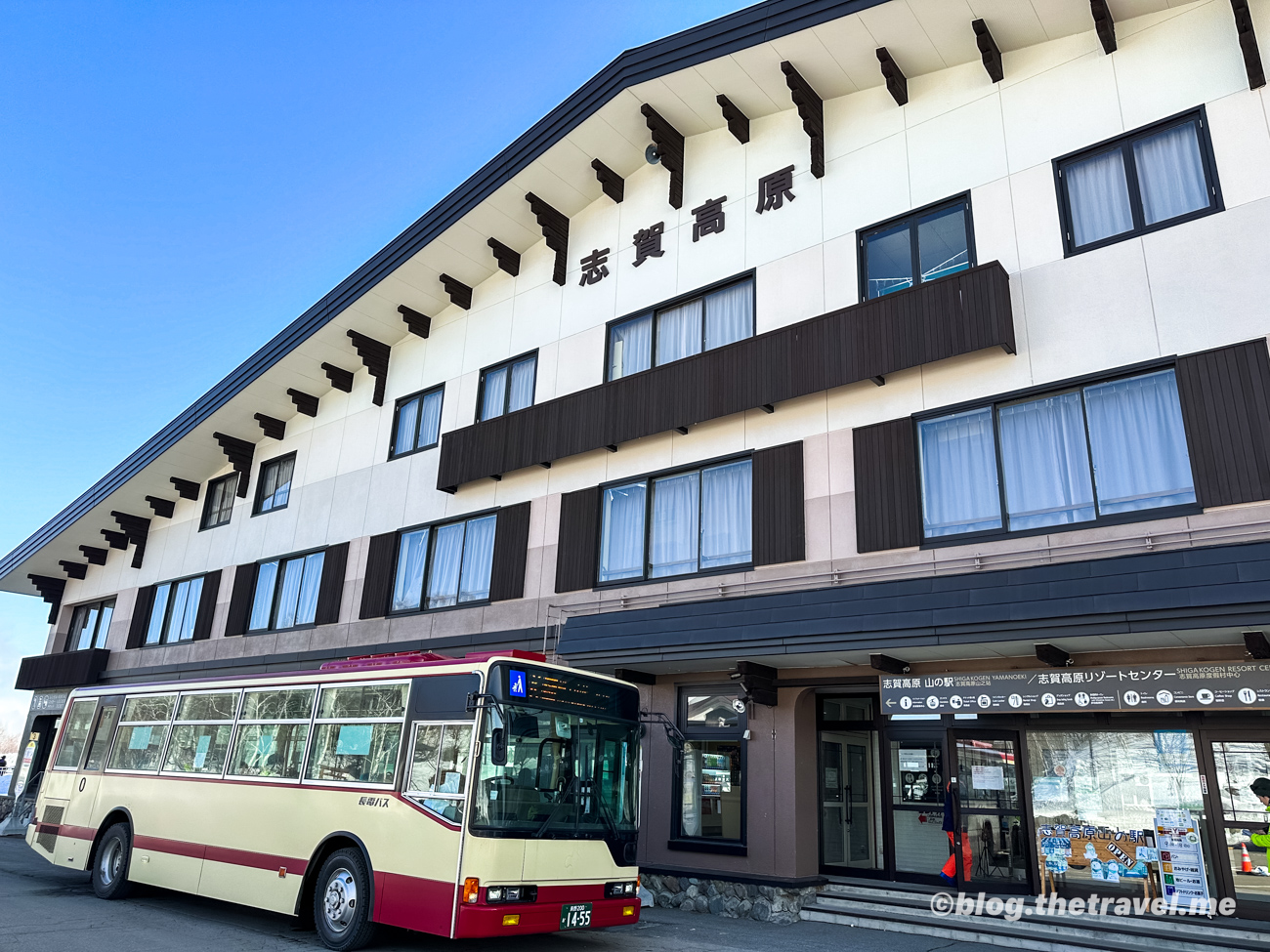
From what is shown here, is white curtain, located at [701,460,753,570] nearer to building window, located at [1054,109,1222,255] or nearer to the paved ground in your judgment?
the paved ground

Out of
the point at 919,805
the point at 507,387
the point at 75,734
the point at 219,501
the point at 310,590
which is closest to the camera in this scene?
the point at 919,805

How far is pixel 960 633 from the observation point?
33.4ft

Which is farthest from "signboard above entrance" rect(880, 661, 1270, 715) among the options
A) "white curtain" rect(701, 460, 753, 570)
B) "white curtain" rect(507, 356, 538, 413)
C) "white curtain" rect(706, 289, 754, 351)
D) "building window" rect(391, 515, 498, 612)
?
"white curtain" rect(507, 356, 538, 413)

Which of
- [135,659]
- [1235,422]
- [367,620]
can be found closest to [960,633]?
[1235,422]

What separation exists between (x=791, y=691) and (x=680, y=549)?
2.94m

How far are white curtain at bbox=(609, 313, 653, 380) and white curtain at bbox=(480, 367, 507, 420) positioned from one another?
2949mm

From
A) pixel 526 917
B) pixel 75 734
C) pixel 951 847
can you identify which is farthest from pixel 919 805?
pixel 75 734

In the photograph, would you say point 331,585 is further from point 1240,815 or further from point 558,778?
point 1240,815

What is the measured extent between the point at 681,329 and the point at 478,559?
599 cm

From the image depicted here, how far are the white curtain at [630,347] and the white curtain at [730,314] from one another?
129 cm

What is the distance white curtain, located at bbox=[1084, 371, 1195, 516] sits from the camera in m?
10.5

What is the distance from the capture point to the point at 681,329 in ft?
53.0

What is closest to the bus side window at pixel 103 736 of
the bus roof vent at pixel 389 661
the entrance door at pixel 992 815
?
the bus roof vent at pixel 389 661

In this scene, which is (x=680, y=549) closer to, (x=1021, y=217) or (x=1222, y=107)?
(x=1021, y=217)
